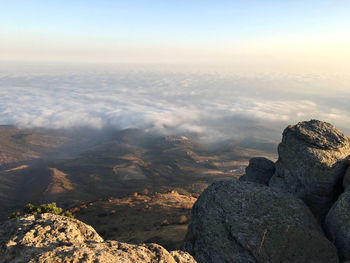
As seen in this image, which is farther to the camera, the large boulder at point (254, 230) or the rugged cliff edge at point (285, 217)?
the rugged cliff edge at point (285, 217)

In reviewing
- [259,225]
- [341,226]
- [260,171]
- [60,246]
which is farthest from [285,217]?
[260,171]

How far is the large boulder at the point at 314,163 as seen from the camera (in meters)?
22.6

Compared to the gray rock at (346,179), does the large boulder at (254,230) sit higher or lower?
lower

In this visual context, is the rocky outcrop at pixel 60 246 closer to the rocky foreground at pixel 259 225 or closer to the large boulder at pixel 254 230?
the rocky foreground at pixel 259 225

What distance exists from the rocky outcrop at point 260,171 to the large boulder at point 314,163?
6.43 m

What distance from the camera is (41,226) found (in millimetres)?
9367

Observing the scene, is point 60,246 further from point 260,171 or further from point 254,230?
point 260,171

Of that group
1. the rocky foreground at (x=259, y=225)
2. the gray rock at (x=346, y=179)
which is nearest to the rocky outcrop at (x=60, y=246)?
→ the rocky foreground at (x=259, y=225)

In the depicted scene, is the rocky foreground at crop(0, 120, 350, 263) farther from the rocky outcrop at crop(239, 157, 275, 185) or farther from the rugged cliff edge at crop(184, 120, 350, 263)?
the rocky outcrop at crop(239, 157, 275, 185)

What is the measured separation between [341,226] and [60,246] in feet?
62.4

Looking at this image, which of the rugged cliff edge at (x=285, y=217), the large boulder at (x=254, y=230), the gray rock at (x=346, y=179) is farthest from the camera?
the gray rock at (x=346, y=179)

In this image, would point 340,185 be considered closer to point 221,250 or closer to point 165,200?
point 221,250

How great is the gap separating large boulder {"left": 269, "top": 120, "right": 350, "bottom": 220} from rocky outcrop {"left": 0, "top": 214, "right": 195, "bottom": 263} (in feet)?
59.5

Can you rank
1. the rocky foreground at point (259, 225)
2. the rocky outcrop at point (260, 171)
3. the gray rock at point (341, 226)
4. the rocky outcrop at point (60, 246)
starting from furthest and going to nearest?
1. the rocky outcrop at point (260, 171)
2. the gray rock at point (341, 226)
3. the rocky foreground at point (259, 225)
4. the rocky outcrop at point (60, 246)
